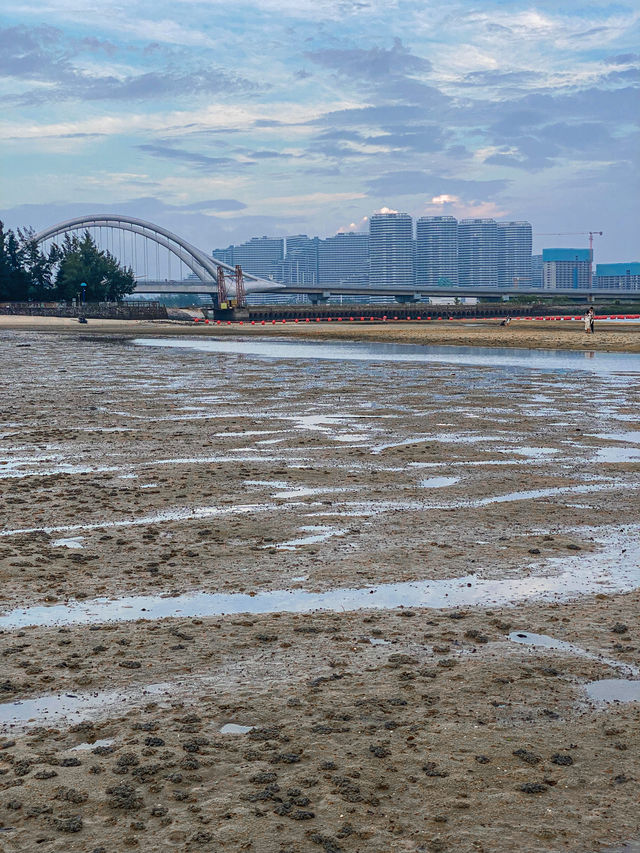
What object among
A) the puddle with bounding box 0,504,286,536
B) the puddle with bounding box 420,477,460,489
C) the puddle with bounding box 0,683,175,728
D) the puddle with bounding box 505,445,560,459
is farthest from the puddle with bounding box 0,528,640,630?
the puddle with bounding box 505,445,560,459

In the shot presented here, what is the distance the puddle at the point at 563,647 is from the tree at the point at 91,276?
137667 millimetres

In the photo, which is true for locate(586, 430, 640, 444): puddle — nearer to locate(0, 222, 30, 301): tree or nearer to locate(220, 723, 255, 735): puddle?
locate(220, 723, 255, 735): puddle

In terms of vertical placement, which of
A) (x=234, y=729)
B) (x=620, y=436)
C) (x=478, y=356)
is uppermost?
(x=234, y=729)

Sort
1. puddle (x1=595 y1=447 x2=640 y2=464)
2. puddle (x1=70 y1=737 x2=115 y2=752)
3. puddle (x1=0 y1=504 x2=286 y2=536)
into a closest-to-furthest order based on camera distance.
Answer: puddle (x1=70 y1=737 x2=115 y2=752) < puddle (x1=0 y1=504 x2=286 y2=536) < puddle (x1=595 y1=447 x2=640 y2=464)

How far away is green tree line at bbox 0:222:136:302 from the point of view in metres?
143

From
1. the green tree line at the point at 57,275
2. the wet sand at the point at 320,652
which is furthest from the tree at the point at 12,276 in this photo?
the wet sand at the point at 320,652

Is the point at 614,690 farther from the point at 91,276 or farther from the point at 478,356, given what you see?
the point at 91,276

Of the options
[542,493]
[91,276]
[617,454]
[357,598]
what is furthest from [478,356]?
[91,276]

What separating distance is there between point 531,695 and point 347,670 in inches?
46.8

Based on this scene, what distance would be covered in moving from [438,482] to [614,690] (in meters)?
7.55

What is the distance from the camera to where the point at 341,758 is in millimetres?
5430

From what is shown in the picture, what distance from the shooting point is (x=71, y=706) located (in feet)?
20.1

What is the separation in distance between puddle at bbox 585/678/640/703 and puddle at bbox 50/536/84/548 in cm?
549

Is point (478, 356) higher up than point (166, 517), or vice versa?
point (166, 517)
